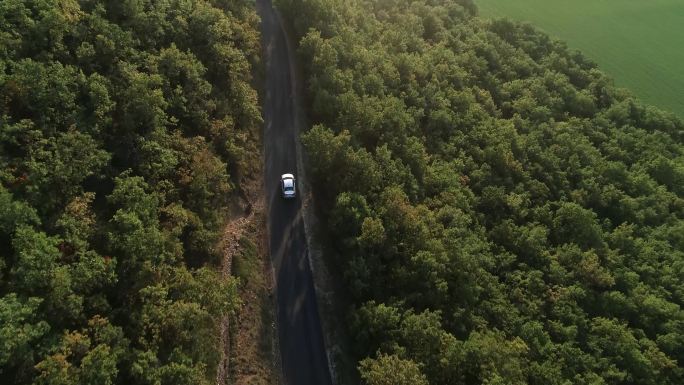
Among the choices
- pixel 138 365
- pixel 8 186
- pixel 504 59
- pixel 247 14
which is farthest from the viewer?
pixel 504 59

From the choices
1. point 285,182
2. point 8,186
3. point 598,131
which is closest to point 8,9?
point 8,186

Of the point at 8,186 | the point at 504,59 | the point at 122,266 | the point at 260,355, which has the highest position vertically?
the point at 504,59

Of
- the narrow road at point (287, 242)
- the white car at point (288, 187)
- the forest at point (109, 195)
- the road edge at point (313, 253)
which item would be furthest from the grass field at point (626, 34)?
the forest at point (109, 195)

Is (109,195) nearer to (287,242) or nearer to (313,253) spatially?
(287,242)

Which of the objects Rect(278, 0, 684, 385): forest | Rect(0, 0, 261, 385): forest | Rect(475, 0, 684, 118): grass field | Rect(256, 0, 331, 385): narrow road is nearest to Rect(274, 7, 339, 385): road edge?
Rect(256, 0, 331, 385): narrow road

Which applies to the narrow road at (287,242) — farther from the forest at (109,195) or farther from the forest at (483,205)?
the forest at (109,195)

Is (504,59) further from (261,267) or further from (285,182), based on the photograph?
(261,267)

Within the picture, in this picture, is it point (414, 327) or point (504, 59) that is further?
point (504, 59)

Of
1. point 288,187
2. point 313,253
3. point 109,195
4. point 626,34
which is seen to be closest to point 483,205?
point 313,253

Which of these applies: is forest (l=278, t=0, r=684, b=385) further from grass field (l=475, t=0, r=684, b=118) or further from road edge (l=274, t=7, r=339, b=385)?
grass field (l=475, t=0, r=684, b=118)
